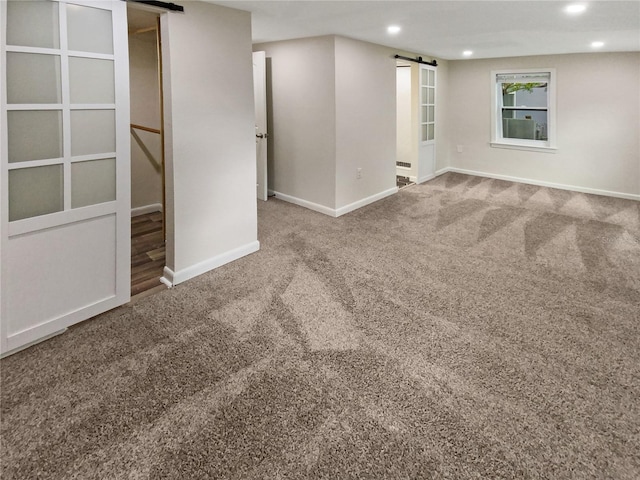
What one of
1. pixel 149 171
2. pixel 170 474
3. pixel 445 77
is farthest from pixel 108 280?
pixel 445 77

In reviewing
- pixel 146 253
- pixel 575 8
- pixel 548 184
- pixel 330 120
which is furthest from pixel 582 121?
pixel 146 253

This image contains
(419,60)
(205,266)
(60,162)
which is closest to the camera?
(60,162)

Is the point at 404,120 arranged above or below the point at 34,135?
above

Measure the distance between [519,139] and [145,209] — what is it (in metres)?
6.02

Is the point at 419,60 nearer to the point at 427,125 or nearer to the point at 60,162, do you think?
the point at 427,125

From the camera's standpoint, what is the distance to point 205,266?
3281 millimetres

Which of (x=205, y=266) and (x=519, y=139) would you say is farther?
(x=519, y=139)

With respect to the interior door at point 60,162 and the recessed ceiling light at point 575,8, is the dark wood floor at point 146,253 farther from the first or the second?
the recessed ceiling light at point 575,8

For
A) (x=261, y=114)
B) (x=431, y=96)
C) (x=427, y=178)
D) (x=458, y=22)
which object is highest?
(x=431, y=96)

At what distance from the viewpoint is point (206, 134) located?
3102 mm

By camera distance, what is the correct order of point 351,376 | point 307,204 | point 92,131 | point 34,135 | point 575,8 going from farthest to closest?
point 307,204
point 575,8
point 92,131
point 34,135
point 351,376

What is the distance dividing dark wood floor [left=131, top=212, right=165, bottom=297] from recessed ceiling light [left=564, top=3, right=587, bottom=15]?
384 centimetres

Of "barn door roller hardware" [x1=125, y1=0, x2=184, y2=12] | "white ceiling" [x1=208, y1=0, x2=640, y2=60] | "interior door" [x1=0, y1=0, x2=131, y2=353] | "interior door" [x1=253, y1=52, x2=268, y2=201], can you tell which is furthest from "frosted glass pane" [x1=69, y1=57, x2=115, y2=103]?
"interior door" [x1=253, y1=52, x2=268, y2=201]

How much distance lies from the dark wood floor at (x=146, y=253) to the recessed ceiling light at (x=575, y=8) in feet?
12.6
